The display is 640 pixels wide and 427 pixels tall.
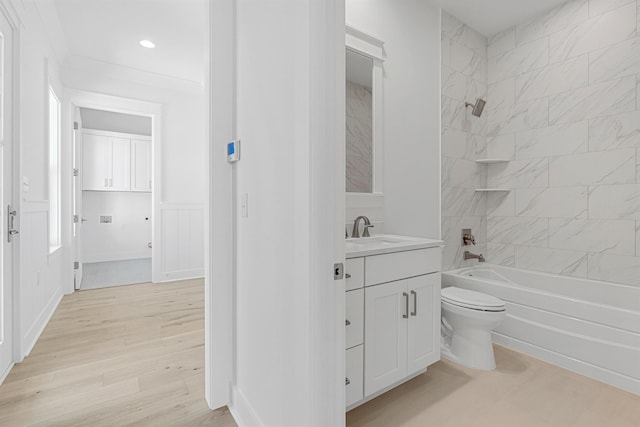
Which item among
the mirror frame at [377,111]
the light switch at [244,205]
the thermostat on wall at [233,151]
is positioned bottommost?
the light switch at [244,205]

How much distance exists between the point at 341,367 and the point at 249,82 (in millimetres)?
1231

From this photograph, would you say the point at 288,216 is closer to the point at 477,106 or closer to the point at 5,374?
the point at 5,374

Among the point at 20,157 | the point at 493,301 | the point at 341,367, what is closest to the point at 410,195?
the point at 493,301

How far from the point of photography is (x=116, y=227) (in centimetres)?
610

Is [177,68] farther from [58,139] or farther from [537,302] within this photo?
[537,302]

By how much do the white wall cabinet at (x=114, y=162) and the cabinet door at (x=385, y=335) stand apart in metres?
5.94

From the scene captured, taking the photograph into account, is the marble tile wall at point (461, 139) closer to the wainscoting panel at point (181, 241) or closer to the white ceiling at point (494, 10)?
the white ceiling at point (494, 10)

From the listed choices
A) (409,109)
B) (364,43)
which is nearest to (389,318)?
(409,109)

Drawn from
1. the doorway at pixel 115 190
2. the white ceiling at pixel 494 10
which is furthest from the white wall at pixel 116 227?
the white ceiling at pixel 494 10

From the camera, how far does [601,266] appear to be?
254 cm

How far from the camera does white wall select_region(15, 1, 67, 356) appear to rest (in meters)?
2.15

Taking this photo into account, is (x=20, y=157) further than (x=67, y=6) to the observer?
No

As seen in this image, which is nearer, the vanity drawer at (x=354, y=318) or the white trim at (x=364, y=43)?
the vanity drawer at (x=354, y=318)

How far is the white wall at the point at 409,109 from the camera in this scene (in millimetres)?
2439
